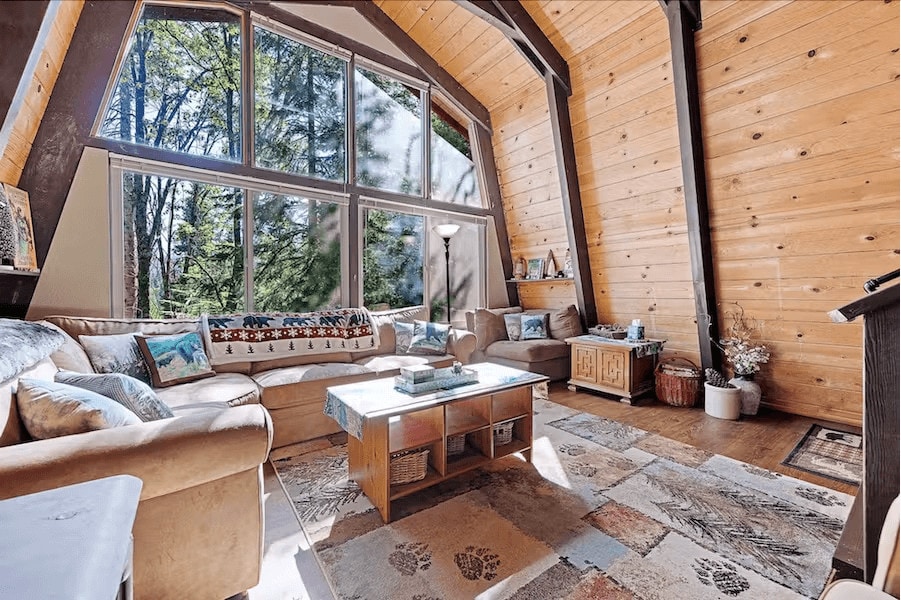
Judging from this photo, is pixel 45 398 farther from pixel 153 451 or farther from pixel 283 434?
pixel 283 434

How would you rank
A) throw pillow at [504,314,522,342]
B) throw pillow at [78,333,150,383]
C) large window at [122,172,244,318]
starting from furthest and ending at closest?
throw pillow at [504,314,522,342] → large window at [122,172,244,318] → throw pillow at [78,333,150,383]

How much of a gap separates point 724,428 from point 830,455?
1.84ft

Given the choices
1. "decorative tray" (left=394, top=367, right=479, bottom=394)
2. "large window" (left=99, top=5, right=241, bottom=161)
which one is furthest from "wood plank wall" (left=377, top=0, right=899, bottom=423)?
"decorative tray" (left=394, top=367, right=479, bottom=394)

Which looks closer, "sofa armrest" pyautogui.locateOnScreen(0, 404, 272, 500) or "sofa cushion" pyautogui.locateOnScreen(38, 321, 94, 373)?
"sofa armrest" pyautogui.locateOnScreen(0, 404, 272, 500)

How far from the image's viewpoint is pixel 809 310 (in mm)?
2760

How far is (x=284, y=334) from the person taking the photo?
9.74ft

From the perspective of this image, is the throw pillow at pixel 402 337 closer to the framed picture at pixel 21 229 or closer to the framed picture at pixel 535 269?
the framed picture at pixel 535 269

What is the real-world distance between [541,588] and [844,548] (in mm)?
873

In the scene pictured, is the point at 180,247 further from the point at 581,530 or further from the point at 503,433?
the point at 581,530

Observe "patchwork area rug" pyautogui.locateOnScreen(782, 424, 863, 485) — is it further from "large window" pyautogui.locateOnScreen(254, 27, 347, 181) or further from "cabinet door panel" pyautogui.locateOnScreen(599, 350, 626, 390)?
"large window" pyautogui.locateOnScreen(254, 27, 347, 181)

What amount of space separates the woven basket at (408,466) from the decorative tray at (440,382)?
0.30 m

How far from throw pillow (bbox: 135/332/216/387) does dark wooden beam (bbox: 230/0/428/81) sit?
100 inches

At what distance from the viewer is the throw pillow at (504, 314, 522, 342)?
4316mm

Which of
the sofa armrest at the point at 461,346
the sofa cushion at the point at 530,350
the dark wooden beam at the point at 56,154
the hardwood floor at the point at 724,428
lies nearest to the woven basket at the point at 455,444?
the sofa armrest at the point at 461,346
